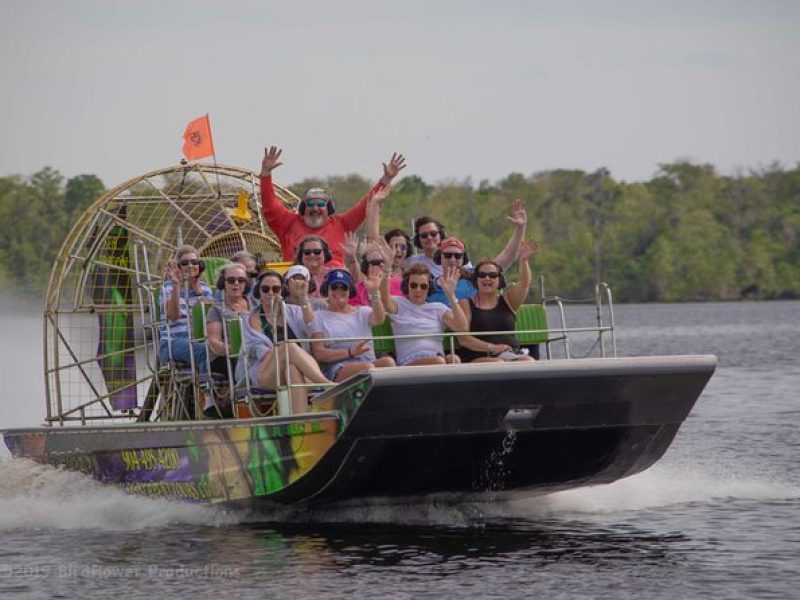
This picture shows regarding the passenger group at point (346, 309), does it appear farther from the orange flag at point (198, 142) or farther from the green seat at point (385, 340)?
the orange flag at point (198, 142)

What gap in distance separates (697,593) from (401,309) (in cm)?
351

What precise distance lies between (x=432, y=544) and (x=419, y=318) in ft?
5.88

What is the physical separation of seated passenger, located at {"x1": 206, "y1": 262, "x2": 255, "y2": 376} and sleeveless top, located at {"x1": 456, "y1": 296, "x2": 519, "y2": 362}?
1.82 m

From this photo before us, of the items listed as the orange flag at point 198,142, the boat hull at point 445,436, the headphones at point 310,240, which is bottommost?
the boat hull at point 445,436

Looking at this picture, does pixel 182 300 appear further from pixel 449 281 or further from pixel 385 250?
pixel 449 281

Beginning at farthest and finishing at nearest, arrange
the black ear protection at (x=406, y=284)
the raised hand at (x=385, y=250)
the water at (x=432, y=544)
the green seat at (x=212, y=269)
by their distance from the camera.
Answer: the green seat at (x=212, y=269)
the black ear protection at (x=406, y=284)
the raised hand at (x=385, y=250)
the water at (x=432, y=544)

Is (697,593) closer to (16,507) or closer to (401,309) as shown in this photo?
(401,309)

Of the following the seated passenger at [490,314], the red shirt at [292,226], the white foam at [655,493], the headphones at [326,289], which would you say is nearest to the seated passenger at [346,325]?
the headphones at [326,289]

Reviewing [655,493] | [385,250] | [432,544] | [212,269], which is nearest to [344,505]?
[432,544]

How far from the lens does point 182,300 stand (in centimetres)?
1642

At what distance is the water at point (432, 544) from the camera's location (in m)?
13.0

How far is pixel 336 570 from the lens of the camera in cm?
1348

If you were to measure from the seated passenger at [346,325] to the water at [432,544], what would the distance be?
1.36 metres

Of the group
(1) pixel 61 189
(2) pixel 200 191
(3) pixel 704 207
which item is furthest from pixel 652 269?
(2) pixel 200 191
